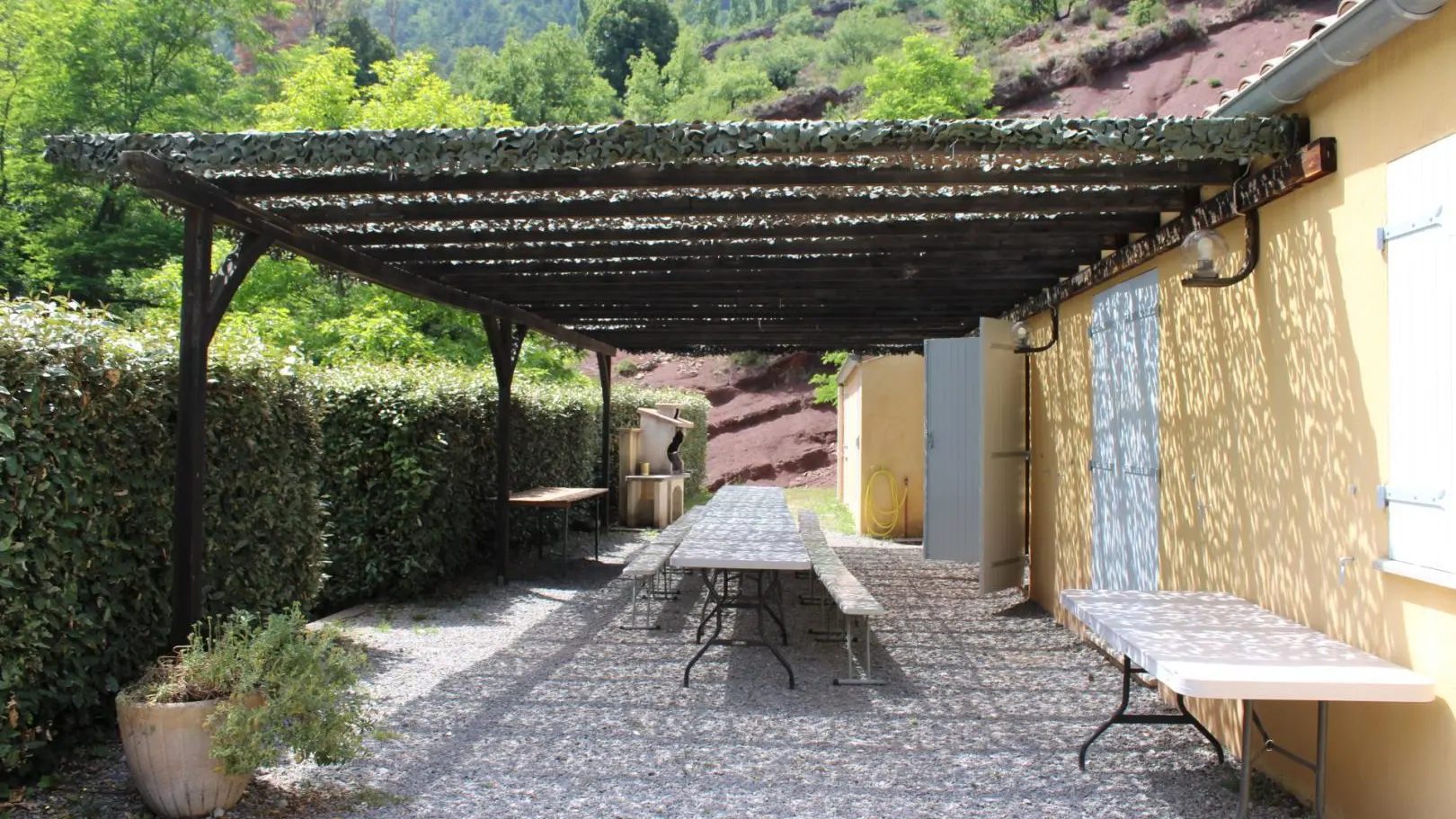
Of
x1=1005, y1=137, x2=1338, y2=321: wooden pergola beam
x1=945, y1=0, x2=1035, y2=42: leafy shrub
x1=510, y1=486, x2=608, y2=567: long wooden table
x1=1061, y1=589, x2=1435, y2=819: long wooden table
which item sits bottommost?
x1=1061, y1=589, x2=1435, y2=819: long wooden table

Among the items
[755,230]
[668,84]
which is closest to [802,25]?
[668,84]

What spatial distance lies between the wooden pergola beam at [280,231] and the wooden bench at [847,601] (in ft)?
10.7

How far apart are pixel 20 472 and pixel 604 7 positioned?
2544 inches

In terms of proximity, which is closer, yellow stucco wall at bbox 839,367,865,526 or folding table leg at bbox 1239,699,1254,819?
folding table leg at bbox 1239,699,1254,819

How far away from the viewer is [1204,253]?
4.23 metres

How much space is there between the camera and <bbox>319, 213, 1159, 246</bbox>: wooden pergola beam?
18.6 feet

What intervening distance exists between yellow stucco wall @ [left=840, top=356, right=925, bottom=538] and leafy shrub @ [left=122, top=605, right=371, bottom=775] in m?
11.1

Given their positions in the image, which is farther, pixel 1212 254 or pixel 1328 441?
pixel 1212 254

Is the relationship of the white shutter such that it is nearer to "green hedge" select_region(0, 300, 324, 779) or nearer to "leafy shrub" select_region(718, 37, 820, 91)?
"green hedge" select_region(0, 300, 324, 779)

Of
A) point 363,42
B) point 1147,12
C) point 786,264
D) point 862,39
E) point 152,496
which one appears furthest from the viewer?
point 363,42

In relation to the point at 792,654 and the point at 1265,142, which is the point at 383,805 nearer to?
the point at 792,654

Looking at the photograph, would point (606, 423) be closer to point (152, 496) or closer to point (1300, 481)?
point (152, 496)

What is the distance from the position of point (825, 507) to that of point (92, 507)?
54.3 ft

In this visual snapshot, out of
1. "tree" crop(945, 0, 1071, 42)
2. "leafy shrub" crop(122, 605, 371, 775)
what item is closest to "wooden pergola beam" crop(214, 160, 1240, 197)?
"leafy shrub" crop(122, 605, 371, 775)
